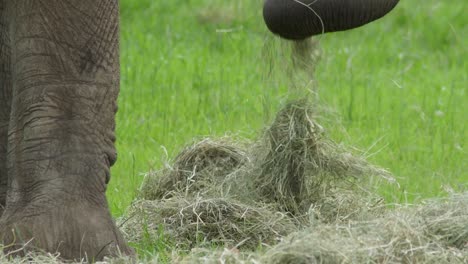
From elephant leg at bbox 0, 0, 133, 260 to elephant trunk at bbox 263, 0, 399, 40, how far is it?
2.17 feet

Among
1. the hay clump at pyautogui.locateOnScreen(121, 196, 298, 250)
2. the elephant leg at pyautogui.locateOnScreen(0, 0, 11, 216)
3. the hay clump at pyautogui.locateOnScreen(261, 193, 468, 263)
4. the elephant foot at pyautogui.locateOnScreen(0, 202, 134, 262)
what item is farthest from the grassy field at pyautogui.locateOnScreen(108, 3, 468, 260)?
the elephant foot at pyautogui.locateOnScreen(0, 202, 134, 262)

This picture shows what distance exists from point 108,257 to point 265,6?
0.99 meters

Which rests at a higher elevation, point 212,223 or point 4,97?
point 4,97

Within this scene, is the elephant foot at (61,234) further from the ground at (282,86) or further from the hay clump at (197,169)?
the hay clump at (197,169)

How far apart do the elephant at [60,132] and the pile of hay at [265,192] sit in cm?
56

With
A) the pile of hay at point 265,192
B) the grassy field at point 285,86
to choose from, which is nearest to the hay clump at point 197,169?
the pile of hay at point 265,192

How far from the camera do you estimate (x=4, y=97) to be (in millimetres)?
5555

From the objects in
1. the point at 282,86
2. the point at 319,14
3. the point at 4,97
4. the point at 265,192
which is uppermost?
the point at 319,14

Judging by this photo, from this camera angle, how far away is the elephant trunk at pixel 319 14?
4754mm

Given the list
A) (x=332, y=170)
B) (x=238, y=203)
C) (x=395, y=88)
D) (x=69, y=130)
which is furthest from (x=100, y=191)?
(x=395, y=88)

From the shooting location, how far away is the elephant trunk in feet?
15.6

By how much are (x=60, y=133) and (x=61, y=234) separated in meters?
0.34

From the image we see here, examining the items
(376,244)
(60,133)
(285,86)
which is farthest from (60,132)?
(285,86)

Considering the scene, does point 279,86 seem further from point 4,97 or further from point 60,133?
point 60,133
